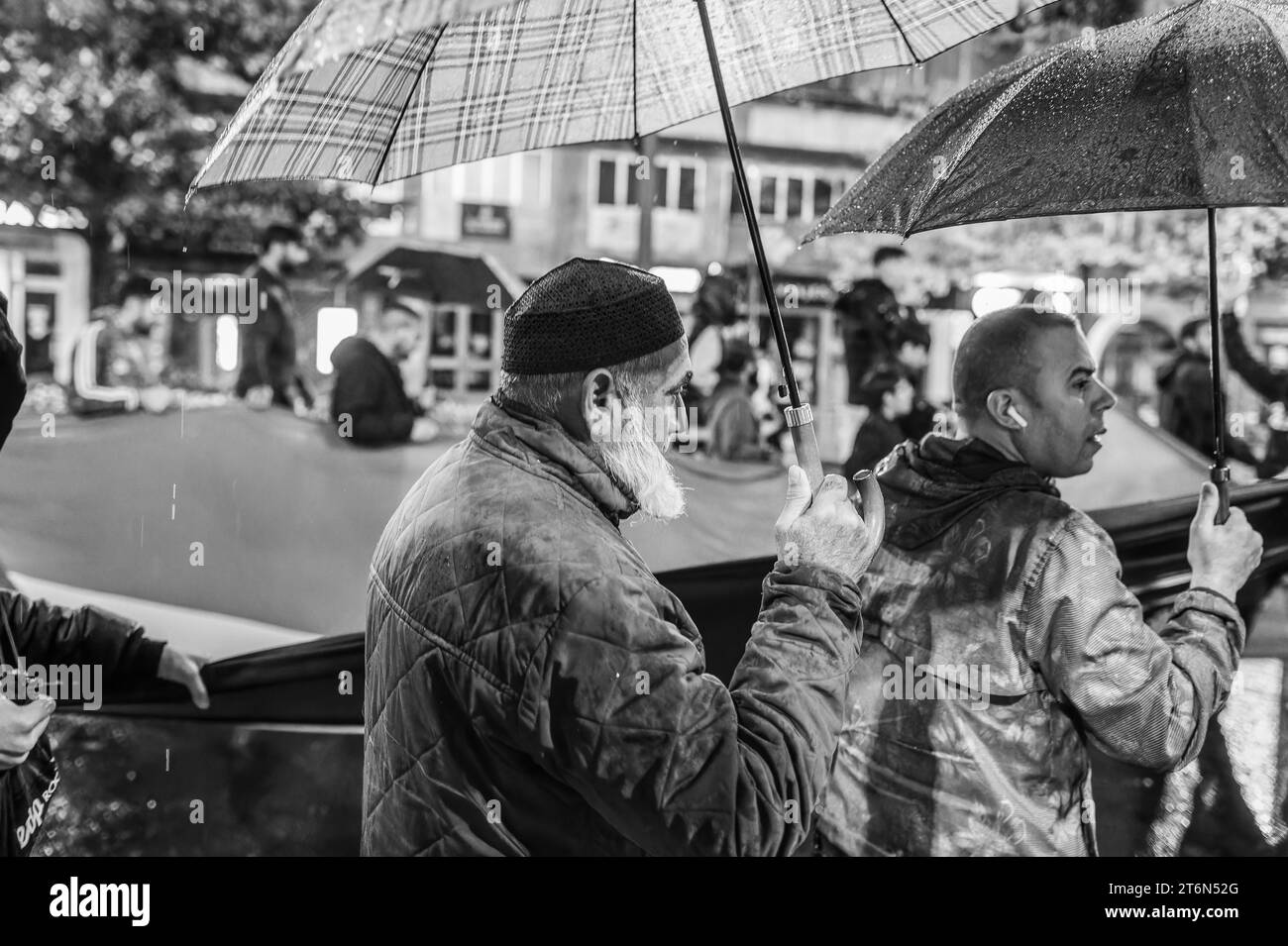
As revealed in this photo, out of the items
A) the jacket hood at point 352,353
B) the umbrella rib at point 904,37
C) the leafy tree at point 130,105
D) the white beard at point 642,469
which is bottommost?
the white beard at point 642,469

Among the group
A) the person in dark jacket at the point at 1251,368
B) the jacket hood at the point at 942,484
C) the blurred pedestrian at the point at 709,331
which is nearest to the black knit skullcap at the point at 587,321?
the jacket hood at the point at 942,484

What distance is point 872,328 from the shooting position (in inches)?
280

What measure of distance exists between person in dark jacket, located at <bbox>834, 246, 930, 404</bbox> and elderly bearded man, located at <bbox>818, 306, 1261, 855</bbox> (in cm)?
384

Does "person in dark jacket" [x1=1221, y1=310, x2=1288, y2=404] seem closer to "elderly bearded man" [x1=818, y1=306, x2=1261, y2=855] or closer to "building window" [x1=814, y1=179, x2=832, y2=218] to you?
"elderly bearded man" [x1=818, y1=306, x2=1261, y2=855]

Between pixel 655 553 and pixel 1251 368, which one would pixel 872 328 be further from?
pixel 1251 368

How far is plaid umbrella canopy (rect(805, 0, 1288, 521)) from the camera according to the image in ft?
9.09

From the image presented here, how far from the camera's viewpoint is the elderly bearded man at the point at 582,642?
197 centimetres

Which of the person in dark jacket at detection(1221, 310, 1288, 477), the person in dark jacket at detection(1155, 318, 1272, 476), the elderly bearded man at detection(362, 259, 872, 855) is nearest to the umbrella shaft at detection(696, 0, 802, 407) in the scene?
the elderly bearded man at detection(362, 259, 872, 855)

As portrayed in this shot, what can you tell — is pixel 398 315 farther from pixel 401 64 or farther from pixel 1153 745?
pixel 1153 745

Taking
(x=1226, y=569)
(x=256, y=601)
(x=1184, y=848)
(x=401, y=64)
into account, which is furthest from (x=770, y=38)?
(x=1184, y=848)

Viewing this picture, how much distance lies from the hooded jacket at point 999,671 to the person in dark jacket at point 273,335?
15.3ft

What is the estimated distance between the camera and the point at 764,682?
6.81 feet

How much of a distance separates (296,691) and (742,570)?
68.9 inches

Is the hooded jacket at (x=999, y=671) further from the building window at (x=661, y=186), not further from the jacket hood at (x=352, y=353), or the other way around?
the building window at (x=661, y=186)
